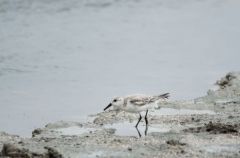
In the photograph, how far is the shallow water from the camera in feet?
71.6

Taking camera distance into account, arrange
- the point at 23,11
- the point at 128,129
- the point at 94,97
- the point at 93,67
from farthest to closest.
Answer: the point at 23,11
the point at 93,67
the point at 94,97
the point at 128,129

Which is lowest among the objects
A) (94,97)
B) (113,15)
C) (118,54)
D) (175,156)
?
(175,156)

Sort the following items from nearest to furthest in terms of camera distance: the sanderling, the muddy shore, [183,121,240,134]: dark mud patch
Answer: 1. the muddy shore
2. [183,121,240,134]: dark mud patch
3. the sanderling

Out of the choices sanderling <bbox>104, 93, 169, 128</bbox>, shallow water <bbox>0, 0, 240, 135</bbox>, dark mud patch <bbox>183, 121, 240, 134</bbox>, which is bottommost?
dark mud patch <bbox>183, 121, 240, 134</bbox>

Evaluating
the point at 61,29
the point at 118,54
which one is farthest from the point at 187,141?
the point at 61,29

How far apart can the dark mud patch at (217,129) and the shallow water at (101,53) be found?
4541mm

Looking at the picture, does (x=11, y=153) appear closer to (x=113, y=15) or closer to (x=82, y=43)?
(x=82, y=43)

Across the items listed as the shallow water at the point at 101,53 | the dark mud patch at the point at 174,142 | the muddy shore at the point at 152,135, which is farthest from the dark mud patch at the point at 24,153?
the shallow water at the point at 101,53

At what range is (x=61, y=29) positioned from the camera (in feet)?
108

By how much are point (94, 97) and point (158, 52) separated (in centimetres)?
808

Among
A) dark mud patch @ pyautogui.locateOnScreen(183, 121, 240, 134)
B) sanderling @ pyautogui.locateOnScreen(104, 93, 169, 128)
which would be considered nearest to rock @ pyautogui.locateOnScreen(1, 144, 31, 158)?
sanderling @ pyautogui.locateOnScreen(104, 93, 169, 128)

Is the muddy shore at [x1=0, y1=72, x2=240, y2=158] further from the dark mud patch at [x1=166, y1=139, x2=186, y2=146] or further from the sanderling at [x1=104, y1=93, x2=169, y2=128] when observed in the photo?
the sanderling at [x1=104, y1=93, x2=169, y2=128]

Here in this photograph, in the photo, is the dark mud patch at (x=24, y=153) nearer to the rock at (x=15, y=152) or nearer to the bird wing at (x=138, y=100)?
the rock at (x=15, y=152)

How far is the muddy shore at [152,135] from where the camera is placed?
13.1 m
